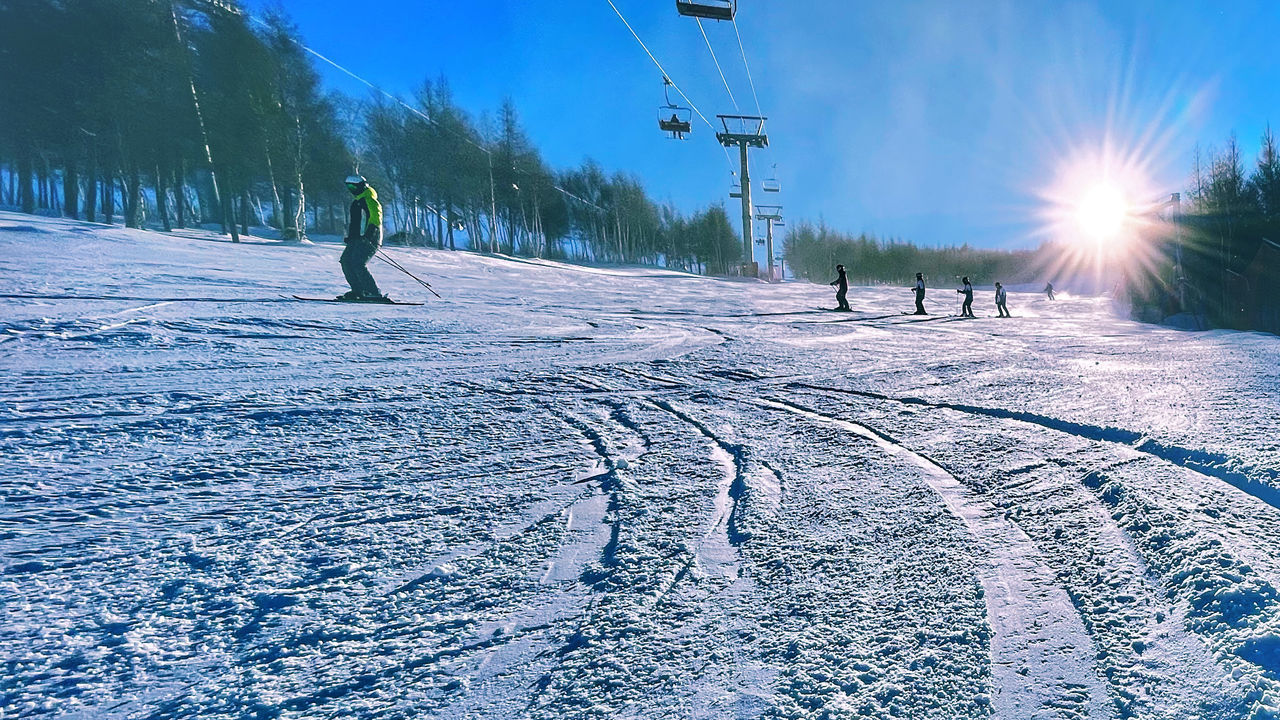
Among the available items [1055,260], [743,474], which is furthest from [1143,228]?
[1055,260]

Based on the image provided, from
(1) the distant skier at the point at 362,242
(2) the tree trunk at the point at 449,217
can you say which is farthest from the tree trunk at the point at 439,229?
(1) the distant skier at the point at 362,242

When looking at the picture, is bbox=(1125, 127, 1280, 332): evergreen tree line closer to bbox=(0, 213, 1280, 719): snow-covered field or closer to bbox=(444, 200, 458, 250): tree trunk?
bbox=(0, 213, 1280, 719): snow-covered field

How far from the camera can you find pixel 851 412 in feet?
14.3

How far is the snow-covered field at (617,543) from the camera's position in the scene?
1.51 metres

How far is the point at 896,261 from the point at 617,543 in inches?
3794

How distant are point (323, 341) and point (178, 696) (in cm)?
550

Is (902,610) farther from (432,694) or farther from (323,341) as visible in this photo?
(323,341)

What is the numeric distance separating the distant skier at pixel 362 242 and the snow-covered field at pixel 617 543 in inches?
177

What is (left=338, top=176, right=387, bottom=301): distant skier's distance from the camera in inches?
368

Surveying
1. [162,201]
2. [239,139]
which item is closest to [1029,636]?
[239,139]

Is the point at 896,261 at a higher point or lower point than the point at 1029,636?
higher

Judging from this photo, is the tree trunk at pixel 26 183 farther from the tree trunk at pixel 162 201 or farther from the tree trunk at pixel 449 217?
the tree trunk at pixel 449 217

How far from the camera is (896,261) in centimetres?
8756

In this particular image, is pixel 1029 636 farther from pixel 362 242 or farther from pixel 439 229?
pixel 439 229
